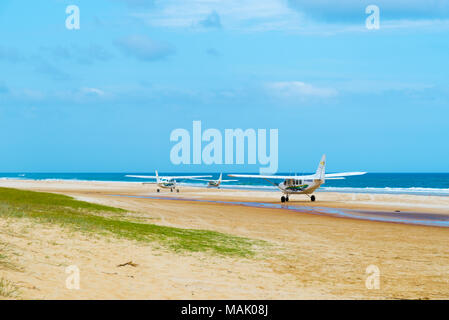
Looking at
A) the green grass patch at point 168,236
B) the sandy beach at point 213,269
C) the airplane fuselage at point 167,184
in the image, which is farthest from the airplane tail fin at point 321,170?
the airplane fuselage at point 167,184

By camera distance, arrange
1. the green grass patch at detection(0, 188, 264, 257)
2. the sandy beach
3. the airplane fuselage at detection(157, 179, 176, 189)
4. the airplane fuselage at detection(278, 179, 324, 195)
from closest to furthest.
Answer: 1. the sandy beach
2. the green grass patch at detection(0, 188, 264, 257)
3. the airplane fuselage at detection(278, 179, 324, 195)
4. the airplane fuselage at detection(157, 179, 176, 189)

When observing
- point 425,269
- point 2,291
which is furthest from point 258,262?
point 2,291

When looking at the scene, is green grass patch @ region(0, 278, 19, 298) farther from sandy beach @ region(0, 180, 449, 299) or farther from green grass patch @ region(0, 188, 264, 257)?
green grass patch @ region(0, 188, 264, 257)

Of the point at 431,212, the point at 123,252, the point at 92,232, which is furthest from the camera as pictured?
the point at 431,212

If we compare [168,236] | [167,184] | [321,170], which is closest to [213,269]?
[168,236]

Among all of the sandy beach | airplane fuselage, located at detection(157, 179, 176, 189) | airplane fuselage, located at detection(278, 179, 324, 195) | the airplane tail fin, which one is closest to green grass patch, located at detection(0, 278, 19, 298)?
Answer: the sandy beach

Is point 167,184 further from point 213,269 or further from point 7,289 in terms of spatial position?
point 7,289

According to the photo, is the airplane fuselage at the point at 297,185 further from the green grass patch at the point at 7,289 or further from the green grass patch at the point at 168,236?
the green grass patch at the point at 7,289

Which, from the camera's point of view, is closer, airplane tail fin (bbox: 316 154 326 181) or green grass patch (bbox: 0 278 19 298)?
green grass patch (bbox: 0 278 19 298)

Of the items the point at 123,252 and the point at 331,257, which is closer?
the point at 123,252

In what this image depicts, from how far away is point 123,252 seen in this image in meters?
13.3
